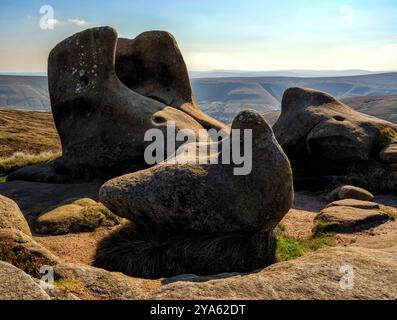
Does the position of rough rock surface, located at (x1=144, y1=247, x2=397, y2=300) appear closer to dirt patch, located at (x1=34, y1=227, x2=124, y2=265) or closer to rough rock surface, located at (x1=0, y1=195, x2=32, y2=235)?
rough rock surface, located at (x1=0, y1=195, x2=32, y2=235)

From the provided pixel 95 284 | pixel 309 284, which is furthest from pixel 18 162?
pixel 309 284

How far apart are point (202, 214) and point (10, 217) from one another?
4.20m

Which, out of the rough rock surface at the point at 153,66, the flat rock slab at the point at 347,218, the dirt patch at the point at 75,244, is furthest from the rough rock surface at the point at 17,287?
the rough rock surface at the point at 153,66

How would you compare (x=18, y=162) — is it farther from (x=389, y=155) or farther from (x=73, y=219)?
(x=389, y=155)

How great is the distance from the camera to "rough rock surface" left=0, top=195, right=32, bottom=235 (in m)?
9.17

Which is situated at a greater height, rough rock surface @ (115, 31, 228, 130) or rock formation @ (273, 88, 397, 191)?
rough rock surface @ (115, 31, 228, 130)

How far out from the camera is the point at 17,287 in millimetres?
5086

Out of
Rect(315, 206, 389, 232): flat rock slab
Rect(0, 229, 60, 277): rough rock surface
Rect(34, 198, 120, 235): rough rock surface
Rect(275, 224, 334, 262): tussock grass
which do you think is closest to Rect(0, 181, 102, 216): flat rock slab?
Rect(34, 198, 120, 235): rough rock surface

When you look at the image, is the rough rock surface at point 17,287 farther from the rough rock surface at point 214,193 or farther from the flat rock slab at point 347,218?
the flat rock slab at point 347,218

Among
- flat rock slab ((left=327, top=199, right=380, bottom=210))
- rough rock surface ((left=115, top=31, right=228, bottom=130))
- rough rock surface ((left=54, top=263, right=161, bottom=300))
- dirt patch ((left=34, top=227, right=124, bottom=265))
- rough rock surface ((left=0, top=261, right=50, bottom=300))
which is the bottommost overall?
flat rock slab ((left=327, top=199, right=380, bottom=210))

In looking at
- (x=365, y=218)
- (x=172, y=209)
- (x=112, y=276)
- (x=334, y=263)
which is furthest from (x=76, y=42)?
(x=334, y=263)

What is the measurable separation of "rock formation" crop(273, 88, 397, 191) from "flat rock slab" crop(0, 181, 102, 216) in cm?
1057

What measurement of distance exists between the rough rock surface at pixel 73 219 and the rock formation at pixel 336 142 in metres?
12.2

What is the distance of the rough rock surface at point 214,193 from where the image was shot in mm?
10758
